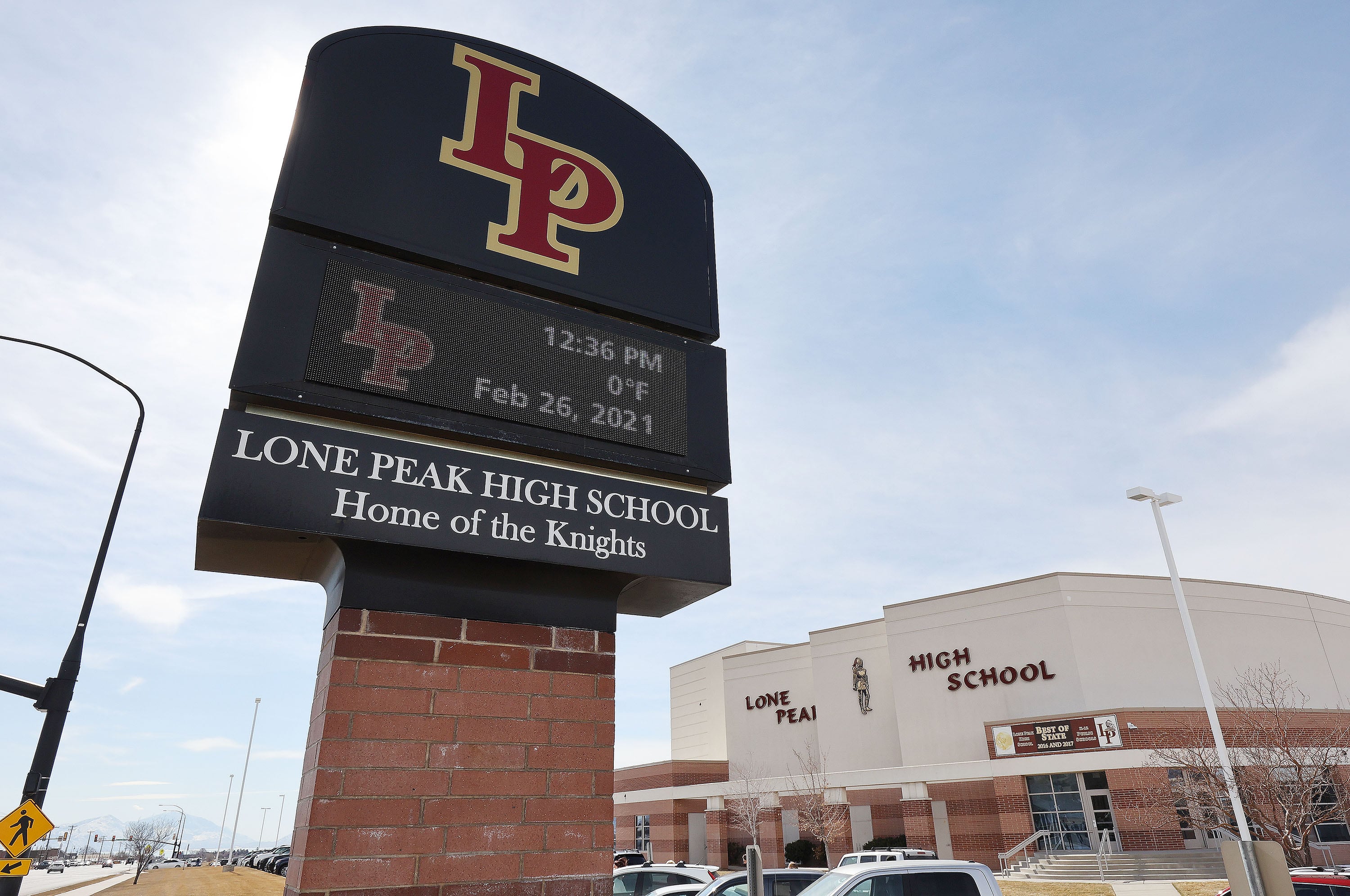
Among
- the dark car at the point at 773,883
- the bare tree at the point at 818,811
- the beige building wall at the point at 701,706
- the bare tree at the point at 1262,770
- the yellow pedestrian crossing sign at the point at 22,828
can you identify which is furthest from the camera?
the beige building wall at the point at 701,706

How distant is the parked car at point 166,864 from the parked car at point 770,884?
8802cm

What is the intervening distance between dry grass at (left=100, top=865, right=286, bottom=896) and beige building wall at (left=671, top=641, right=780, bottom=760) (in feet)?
86.0

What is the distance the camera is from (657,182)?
526 cm

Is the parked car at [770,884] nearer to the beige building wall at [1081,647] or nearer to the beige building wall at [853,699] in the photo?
the beige building wall at [1081,647]

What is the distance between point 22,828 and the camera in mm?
11805

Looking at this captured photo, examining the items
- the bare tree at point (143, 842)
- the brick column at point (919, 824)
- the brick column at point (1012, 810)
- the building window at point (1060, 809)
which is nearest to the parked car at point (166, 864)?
the bare tree at point (143, 842)

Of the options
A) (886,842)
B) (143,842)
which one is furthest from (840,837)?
(143,842)

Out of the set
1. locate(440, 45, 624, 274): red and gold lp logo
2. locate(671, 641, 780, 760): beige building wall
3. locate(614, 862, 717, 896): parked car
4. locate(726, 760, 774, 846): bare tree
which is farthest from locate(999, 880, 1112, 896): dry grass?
locate(671, 641, 780, 760): beige building wall

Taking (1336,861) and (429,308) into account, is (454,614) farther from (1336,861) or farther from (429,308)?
(1336,861)

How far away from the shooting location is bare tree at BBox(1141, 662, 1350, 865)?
1936 cm

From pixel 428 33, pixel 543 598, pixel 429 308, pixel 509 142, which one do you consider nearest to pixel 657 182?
pixel 509 142

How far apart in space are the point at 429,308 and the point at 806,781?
132ft

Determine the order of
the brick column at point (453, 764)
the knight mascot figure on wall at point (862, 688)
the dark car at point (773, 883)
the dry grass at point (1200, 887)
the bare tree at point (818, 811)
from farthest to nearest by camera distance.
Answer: the knight mascot figure on wall at point (862, 688), the bare tree at point (818, 811), the dry grass at point (1200, 887), the dark car at point (773, 883), the brick column at point (453, 764)

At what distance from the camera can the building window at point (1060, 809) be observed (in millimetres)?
30891
